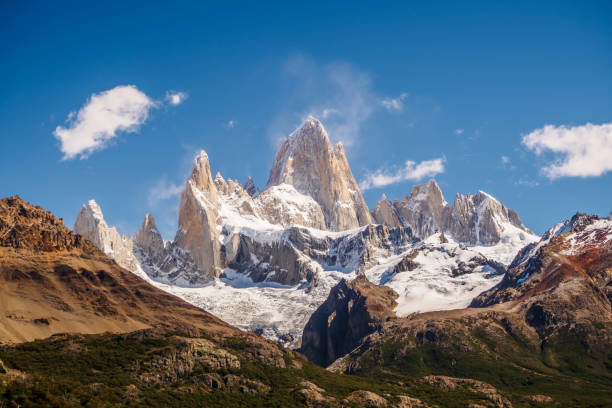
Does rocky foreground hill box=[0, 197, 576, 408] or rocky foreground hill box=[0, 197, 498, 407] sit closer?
rocky foreground hill box=[0, 197, 576, 408]

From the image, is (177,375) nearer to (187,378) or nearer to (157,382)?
(187,378)

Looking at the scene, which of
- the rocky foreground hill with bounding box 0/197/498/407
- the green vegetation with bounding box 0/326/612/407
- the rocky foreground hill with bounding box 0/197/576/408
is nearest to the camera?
the green vegetation with bounding box 0/326/612/407

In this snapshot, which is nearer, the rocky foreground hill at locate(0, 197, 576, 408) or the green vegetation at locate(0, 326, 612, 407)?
the green vegetation at locate(0, 326, 612, 407)

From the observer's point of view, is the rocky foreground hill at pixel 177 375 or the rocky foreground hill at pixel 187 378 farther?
the rocky foreground hill at pixel 177 375


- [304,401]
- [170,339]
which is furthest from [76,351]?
[304,401]

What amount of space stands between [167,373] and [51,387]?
32.4 metres

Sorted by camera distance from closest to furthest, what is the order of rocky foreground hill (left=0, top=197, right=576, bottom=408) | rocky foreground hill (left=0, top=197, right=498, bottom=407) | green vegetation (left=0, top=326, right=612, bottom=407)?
green vegetation (left=0, top=326, right=612, bottom=407) < rocky foreground hill (left=0, top=197, right=576, bottom=408) < rocky foreground hill (left=0, top=197, right=498, bottom=407)

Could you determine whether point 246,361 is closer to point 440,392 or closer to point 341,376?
point 341,376

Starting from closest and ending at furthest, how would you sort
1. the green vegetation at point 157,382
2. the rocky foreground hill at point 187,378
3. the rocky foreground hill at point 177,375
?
the green vegetation at point 157,382 → the rocky foreground hill at point 187,378 → the rocky foreground hill at point 177,375

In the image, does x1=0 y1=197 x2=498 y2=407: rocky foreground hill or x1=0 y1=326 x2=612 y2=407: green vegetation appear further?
x1=0 y1=197 x2=498 y2=407: rocky foreground hill

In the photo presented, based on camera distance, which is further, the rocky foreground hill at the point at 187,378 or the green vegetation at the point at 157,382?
the rocky foreground hill at the point at 187,378

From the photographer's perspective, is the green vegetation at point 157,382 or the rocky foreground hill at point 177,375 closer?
the green vegetation at point 157,382

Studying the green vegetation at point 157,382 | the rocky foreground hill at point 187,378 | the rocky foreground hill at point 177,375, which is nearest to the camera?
the green vegetation at point 157,382

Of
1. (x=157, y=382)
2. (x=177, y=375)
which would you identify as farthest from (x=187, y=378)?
(x=157, y=382)
